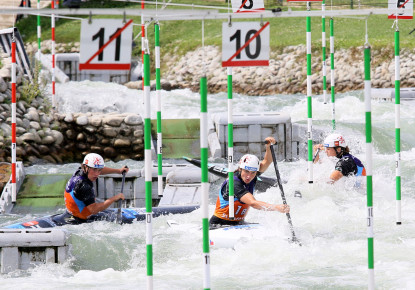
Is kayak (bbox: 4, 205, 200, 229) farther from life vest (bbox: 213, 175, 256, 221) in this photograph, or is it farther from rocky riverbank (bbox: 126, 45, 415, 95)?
rocky riverbank (bbox: 126, 45, 415, 95)

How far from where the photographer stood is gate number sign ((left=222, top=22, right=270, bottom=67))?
24.1 ft

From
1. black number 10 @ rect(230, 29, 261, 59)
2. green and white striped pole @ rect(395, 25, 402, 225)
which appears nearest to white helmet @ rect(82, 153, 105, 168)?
black number 10 @ rect(230, 29, 261, 59)

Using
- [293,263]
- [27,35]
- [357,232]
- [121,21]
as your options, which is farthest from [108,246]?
[27,35]

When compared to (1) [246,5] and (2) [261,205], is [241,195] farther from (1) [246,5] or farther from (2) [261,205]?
(1) [246,5]

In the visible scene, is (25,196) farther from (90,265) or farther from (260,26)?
(260,26)

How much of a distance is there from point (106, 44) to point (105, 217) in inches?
180

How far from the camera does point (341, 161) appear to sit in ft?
35.7

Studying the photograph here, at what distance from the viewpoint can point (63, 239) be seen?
8.18 metres

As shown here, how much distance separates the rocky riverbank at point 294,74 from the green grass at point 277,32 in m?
0.50

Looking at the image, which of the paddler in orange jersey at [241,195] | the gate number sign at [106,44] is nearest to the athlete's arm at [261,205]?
the paddler in orange jersey at [241,195]

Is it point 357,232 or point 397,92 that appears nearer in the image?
point 397,92

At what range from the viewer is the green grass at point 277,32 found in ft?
86.3

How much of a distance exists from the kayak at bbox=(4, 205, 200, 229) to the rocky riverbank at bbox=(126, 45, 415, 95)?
13968mm

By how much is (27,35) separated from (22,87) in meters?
15.9
